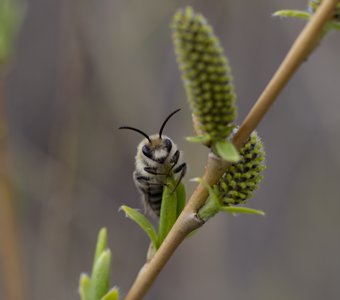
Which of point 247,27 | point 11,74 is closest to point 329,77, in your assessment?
point 247,27

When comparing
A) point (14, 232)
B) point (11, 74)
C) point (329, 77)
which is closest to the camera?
point (14, 232)

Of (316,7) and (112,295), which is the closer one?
(316,7)

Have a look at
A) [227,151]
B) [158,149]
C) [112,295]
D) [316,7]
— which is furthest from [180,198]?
[316,7]

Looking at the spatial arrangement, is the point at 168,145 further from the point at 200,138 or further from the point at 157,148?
the point at 200,138

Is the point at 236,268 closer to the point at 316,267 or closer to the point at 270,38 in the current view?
the point at 316,267

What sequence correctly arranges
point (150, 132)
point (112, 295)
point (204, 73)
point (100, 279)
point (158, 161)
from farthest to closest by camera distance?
point (150, 132), point (158, 161), point (100, 279), point (112, 295), point (204, 73)

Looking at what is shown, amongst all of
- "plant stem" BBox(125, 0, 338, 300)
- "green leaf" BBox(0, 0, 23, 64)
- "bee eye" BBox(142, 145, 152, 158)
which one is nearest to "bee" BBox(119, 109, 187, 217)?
"bee eye" BBox(142, 145, 152, 158)

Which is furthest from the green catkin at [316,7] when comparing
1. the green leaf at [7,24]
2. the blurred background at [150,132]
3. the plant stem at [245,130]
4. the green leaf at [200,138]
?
the blurred background at [150,132]
